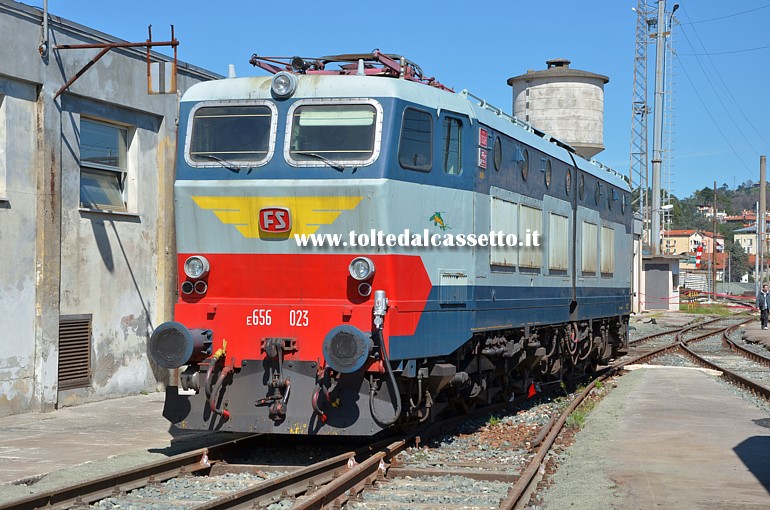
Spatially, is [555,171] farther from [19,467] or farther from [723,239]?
[723,239]

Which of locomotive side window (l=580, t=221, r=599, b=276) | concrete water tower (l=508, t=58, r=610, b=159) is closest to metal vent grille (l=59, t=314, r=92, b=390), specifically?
locomotive side window (l=580, t=221, r=599, b=276)

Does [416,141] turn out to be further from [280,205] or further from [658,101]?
[658,101]

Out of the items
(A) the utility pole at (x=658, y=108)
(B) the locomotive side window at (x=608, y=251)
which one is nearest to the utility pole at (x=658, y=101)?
(A) the utility pole at (x=658, y=108)

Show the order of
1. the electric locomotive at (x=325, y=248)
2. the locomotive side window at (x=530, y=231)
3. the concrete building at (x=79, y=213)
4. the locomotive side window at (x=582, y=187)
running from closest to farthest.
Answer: the electric locomotive at (x=325, y=248) → the locomotive side window at (x=530, y=231) → the concrete building at (x=79, y=213) → the locomotive side window at (x=582, y=187)

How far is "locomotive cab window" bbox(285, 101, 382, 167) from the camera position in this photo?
994cm

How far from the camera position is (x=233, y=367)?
32.7ft

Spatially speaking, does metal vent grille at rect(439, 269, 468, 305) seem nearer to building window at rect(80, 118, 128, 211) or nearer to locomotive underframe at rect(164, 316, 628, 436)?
locomotive underframe at rect(164, 316, 628, 436)

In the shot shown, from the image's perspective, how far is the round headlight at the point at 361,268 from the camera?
9789 millimetres

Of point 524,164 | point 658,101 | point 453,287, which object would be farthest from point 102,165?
point 658,101

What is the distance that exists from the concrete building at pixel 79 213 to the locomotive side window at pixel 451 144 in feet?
17.4

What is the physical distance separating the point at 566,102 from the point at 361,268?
29.8 meters

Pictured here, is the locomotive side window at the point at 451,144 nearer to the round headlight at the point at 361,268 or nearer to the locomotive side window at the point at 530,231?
the round headlight at the point at 361,268

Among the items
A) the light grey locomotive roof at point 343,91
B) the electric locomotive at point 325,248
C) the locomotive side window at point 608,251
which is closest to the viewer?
the electric locomotive at point 325,248

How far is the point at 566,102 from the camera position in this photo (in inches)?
1501
